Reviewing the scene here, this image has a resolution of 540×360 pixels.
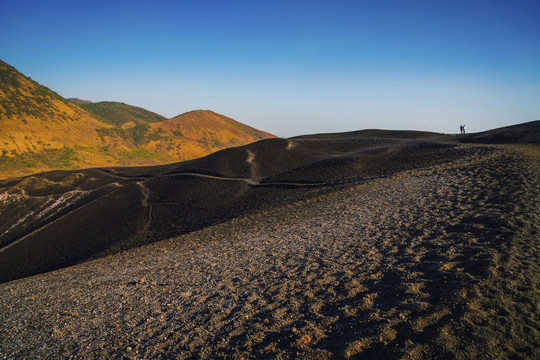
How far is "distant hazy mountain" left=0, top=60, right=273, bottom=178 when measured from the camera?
47125mm

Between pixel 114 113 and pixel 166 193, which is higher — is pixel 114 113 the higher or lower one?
the higher one

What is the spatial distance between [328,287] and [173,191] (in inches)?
870

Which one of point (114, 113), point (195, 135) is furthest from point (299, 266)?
point (114, 113)

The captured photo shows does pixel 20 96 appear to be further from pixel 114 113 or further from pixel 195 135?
pixel 195 135

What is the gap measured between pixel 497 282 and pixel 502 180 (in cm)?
1068

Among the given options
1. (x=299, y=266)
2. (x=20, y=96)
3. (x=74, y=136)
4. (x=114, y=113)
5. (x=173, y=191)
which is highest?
(x=114, y=113)

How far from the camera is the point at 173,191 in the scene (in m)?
26.3

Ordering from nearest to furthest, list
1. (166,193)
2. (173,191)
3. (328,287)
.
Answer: (328,287), (166,193), (173,191)

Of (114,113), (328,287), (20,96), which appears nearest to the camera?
(328,287)

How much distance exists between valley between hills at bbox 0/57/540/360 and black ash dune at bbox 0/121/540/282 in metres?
0.21

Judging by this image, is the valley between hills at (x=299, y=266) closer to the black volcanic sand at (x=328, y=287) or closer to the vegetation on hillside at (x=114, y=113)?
the black volcanic sand at (x=328, y=287)

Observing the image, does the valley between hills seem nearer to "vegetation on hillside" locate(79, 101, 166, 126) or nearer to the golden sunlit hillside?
the golden sunlit hillside

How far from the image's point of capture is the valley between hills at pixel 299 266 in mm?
5000

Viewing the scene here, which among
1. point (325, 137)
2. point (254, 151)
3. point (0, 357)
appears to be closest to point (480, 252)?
point (0, 357)
